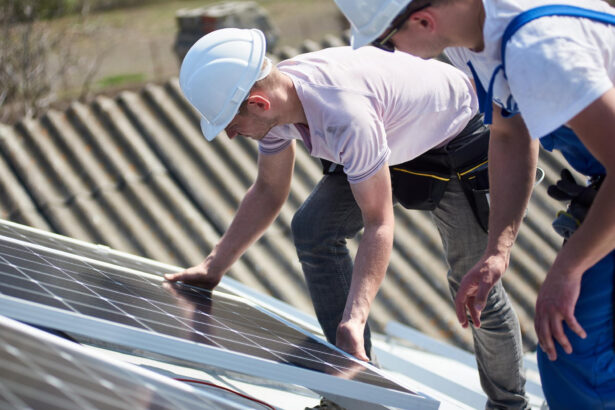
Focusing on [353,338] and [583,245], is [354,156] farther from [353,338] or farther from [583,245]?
[583,245]

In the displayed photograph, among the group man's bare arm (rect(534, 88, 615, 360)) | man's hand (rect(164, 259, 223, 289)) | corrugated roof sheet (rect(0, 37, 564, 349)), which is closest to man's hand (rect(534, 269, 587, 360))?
man's bare arm (rect(534, 88, 615, 360))

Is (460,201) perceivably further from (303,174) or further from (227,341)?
(303,174)

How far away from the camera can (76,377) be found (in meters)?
1.68

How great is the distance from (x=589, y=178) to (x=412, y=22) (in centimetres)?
63

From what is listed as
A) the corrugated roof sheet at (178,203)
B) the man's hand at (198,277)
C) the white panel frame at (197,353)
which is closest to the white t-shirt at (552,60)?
the white panel frame at (197,353)

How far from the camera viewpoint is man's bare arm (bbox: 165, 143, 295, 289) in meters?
3.12

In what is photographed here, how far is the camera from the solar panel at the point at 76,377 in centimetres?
159

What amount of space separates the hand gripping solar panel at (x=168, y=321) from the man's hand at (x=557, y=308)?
0.38 metres

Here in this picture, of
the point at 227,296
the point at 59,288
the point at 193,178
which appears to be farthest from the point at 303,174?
the point at 59,288

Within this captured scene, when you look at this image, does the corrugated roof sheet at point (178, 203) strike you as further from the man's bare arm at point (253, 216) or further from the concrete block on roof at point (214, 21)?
the man's bare arm at point (253, 216)

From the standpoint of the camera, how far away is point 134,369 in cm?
171

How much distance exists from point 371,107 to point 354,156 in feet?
0.69

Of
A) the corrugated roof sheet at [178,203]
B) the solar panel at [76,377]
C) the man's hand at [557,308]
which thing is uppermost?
the solar panel at [76,377]

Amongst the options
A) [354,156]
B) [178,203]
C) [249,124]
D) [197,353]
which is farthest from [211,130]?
[178,203]
